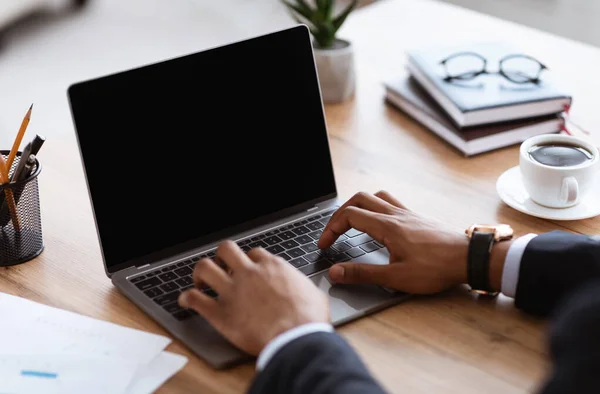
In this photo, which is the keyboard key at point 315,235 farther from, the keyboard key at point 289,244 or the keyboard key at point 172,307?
the keyboard key at point 172,307

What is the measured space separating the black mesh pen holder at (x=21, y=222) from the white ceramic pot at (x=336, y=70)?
0.71 m

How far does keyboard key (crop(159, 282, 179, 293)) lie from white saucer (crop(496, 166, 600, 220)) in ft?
1.89

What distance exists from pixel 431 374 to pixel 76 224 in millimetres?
642

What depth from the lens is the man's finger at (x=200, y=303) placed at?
1.04m

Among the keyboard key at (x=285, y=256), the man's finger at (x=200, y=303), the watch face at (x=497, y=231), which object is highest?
the man's finger at (x=200, y=303)

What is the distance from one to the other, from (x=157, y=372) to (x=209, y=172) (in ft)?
1.13

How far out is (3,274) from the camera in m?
1.21

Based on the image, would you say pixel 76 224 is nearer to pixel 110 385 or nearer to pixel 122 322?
pixel 122 322

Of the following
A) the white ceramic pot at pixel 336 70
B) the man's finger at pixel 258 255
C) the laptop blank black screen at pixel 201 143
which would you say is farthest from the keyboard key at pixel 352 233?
the white ceramic pot at pixel 336 70

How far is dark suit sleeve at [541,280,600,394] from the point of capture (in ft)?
2.45

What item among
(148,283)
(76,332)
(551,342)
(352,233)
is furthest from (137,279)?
(551,342)

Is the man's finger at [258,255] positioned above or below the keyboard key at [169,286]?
above

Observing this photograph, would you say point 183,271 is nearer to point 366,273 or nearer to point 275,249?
point 275,249

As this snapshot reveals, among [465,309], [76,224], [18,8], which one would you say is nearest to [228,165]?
[76,224]
